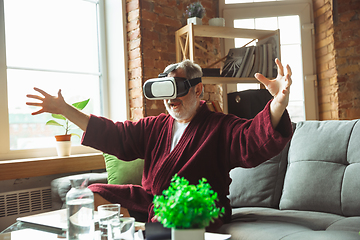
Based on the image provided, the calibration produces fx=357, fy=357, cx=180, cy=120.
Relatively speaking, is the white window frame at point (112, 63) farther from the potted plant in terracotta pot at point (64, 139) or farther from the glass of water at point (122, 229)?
the glass of water at point (122, 229)

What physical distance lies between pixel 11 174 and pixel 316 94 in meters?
2.42

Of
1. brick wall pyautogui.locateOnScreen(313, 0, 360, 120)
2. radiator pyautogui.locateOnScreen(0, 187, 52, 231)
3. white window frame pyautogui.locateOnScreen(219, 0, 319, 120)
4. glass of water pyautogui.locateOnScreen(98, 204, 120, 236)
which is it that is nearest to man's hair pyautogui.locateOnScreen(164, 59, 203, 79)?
glass of water pyautogui.locateOnScreen(98, 204, 120, 236)

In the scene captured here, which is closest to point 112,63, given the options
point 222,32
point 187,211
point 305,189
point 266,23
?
point 222,32

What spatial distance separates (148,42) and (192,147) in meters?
1.35

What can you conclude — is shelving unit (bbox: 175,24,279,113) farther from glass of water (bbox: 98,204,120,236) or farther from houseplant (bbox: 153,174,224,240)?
houseplant (bbox: 153,174,224,240)

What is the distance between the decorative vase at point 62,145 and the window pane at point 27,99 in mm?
176

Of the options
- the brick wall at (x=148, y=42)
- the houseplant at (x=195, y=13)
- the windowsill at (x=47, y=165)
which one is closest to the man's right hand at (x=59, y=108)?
the windowsill at (x=47, y=165)

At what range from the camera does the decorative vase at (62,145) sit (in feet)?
8.02

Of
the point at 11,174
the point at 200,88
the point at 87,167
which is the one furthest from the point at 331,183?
the point at 11,174

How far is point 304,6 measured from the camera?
10.0ft

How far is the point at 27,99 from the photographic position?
8.24 feet

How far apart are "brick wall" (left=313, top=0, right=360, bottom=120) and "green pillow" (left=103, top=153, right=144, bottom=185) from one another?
1750 mm

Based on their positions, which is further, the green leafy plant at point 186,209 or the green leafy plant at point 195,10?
the green leafy plant at point 195,10

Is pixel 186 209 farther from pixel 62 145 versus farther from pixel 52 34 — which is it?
pixel 52 34
